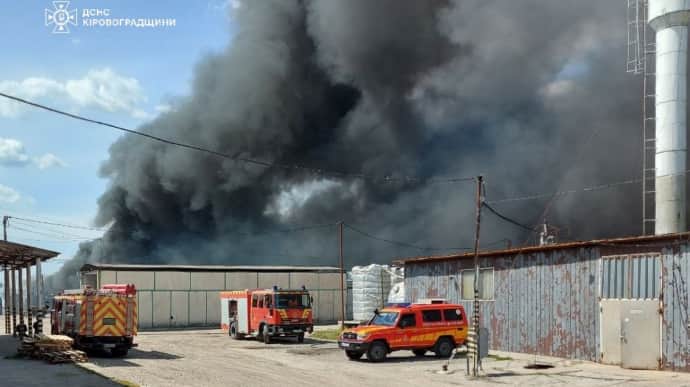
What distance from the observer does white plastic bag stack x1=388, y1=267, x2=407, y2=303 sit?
149ft

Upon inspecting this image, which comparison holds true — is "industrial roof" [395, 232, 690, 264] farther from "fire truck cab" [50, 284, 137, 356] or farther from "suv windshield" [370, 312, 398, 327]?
"fire truck cab" [50, 284, 137, 356]

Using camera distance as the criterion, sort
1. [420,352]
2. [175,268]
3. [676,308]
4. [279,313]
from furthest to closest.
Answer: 1. [175,268]
2. [279,313]
3. [420,352]
4. [676,308]

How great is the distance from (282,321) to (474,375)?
13993mm

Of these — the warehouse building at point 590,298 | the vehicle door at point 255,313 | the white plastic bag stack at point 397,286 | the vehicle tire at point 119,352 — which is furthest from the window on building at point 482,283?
the vehicle tire at point 119,352

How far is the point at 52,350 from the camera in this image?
23438 mm

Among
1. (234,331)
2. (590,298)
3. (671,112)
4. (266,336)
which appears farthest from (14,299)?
(671,112)

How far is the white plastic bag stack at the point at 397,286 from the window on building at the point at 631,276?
21068mm

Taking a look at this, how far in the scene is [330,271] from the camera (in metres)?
54.5

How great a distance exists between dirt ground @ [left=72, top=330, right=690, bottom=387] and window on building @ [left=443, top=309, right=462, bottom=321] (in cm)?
148

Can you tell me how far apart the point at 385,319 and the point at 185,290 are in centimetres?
2665

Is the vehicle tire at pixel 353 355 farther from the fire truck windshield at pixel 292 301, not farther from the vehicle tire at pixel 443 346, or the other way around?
the fire truck windshield at pixel 292 301

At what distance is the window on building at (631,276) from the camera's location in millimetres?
21906

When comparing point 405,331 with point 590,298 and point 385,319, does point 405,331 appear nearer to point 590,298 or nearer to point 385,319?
point 385,319

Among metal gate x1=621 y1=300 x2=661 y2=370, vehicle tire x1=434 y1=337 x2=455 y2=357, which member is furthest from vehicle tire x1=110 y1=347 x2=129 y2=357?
metal gate x1=621 y1=300 x2=661 y2=370
